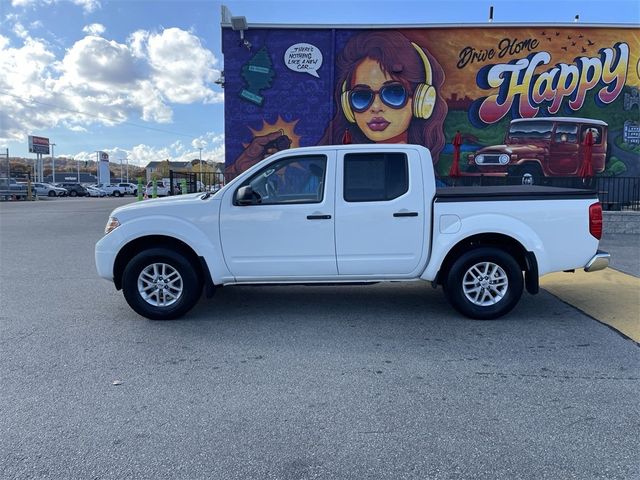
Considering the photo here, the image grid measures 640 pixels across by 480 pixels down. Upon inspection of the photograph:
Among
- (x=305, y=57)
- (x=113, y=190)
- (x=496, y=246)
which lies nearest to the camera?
(x=496, y=246)

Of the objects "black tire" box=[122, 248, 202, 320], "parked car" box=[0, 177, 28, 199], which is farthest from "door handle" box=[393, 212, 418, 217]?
"parked car" box=[0, 177, 28, 199]

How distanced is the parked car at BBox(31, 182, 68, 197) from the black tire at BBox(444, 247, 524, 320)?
4571cm

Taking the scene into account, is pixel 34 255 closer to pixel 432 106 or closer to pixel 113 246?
pixel 113 246

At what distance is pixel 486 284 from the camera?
17.8ft

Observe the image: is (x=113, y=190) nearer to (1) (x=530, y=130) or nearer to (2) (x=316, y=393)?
(1) (x=530, y=130)

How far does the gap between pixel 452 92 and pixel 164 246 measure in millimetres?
A: 13318

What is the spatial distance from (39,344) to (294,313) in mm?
2691

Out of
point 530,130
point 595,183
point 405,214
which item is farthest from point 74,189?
point 405,214

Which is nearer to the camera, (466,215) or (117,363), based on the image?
(117,363)

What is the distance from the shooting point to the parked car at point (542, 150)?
16.1m

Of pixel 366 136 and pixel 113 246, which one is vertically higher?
pixel 366 136

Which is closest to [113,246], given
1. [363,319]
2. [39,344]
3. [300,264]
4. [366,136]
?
[39,344]

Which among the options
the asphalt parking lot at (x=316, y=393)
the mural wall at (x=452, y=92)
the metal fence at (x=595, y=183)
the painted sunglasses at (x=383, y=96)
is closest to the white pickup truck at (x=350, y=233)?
the asphalt parking lot at (x=316, y=393)

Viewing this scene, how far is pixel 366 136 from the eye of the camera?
16.4 m
